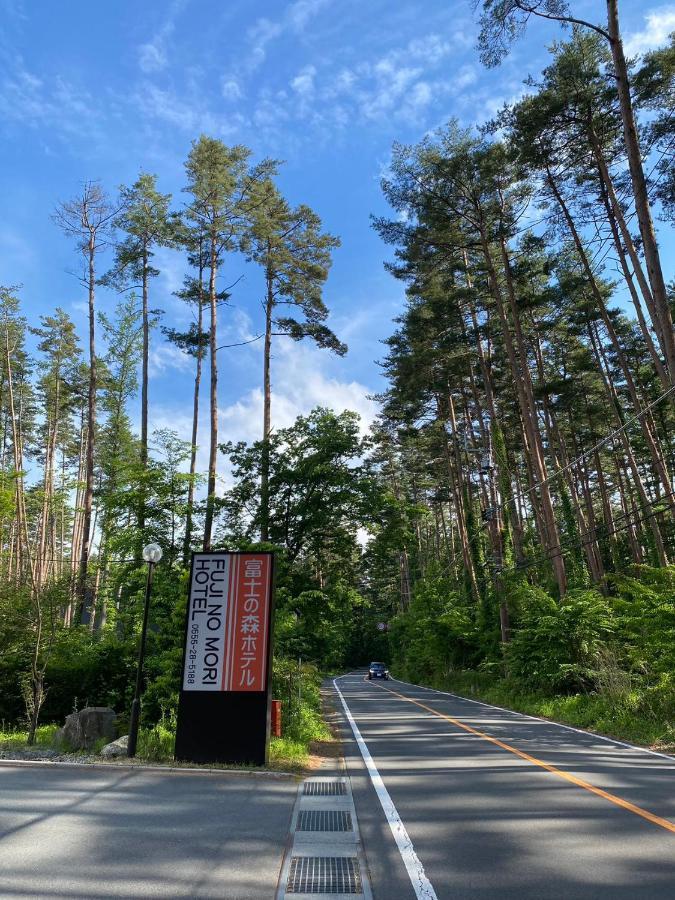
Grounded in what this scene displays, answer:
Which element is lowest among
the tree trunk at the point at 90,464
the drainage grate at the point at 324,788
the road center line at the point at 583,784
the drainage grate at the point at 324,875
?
the drainage grate at the point at 324,875

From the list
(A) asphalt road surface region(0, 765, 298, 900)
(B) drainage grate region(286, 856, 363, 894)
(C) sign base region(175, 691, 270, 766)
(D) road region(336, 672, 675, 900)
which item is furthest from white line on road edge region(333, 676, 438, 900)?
(C) sign base region(175, 691, 270, 766)

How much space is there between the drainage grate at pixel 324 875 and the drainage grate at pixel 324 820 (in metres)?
1.03

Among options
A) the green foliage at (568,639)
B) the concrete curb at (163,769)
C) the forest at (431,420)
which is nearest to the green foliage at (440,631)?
the forest at (431,420)

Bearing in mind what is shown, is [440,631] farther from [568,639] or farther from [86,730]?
[86,730]

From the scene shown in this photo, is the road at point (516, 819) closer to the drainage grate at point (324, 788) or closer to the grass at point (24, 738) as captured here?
the drainage grate at point (324, 788)

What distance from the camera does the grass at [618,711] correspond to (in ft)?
38.4

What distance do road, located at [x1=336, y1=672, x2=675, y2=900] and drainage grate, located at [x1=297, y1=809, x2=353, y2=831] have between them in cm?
24

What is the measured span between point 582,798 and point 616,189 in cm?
1565

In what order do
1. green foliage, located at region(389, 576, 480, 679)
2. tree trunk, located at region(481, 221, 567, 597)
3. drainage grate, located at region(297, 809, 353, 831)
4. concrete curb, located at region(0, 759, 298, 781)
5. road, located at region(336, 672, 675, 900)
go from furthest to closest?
1. green foliage, located at region(389, 576, 480, 679)
2. tree trunk, located at region(481, 221, 567, 597)
3. concrete curb, located at region(0, 759, 298, 781)
4. drainage grate, located at region(297, 809, 353, 831)
5. road, located at region(336, 672, 675, 900)

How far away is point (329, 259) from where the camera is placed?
73.8ft

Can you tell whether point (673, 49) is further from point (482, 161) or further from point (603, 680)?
point (603, 680)

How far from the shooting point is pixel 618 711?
1370 cm

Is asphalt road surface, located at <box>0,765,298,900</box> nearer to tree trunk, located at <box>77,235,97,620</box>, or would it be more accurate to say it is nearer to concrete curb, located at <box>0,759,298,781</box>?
concrete curb, located at <box>0,759,298,781</box>

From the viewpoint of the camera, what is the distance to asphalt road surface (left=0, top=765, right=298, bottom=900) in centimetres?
408
